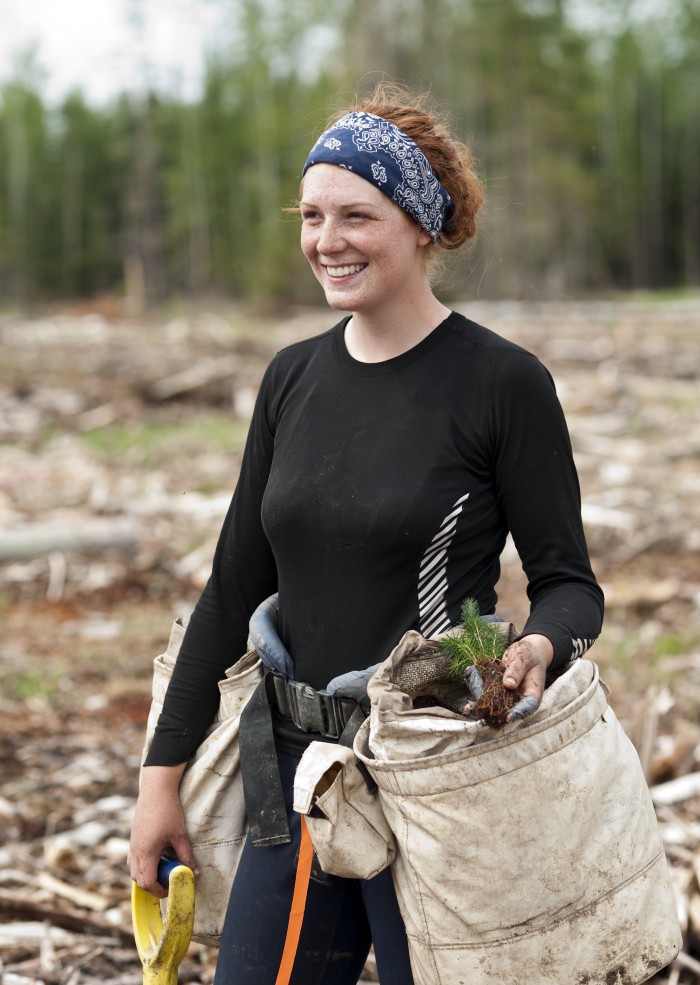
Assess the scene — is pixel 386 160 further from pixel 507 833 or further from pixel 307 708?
pixel 507 833

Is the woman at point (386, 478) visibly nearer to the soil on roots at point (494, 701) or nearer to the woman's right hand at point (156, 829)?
the woman's right hand at point (156, 829)

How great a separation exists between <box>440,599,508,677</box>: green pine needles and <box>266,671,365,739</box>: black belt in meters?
0.29

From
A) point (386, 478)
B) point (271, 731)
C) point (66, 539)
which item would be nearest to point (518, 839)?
point (271, 731)

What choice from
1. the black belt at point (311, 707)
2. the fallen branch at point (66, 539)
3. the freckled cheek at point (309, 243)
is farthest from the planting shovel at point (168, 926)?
the fallen branch at point (66, 539)

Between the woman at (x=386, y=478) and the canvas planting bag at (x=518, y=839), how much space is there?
208 mm

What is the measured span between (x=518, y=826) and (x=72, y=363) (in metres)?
17.8

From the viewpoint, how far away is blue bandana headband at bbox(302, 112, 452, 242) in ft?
8.19

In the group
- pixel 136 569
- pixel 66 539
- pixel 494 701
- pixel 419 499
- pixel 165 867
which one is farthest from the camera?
pixel 66 539

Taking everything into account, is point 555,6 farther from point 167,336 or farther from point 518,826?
point 518,826

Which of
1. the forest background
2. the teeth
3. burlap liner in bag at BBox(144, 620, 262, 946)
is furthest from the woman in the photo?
the forest background

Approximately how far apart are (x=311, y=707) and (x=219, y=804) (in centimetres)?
42

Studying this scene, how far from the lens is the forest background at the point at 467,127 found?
45062 millimetres

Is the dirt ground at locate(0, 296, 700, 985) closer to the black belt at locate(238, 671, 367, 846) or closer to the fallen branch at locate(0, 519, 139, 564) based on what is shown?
the fallen branch at locate(0, 519, 139, 564)

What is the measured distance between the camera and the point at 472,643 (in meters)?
2.31
